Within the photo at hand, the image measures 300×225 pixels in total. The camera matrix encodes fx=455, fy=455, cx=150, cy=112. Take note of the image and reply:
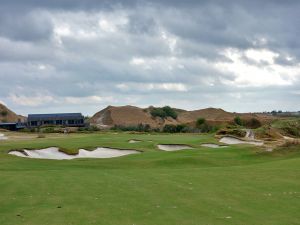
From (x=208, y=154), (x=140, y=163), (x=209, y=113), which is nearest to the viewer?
(x=140, y=163)

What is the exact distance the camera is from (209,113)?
18738 cm

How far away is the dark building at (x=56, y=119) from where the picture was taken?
156875 millimetres

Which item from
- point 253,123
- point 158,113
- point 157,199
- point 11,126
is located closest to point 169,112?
point 158,113

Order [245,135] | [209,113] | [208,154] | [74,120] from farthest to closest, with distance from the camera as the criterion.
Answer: [209,113], [74,120], [245,135], [208,154]

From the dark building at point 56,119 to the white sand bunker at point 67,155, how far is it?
10985cm

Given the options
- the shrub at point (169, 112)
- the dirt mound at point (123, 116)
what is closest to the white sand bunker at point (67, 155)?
the dirt mound at point (123, 116)

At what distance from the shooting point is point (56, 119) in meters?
159

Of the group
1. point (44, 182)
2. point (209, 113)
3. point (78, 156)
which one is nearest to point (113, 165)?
point (78, 156)

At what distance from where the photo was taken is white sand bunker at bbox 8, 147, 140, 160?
145 ft

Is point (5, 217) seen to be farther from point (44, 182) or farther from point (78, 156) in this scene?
point (78, 156)

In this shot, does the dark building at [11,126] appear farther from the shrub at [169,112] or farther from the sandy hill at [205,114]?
the sandy hill at [205,114]

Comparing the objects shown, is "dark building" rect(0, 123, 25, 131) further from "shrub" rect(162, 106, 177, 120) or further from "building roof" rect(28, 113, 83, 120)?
"shrub" rect(162, 106, 177, 120)

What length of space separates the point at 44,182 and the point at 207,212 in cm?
955

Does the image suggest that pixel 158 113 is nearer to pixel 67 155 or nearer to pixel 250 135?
pixel 250 135
